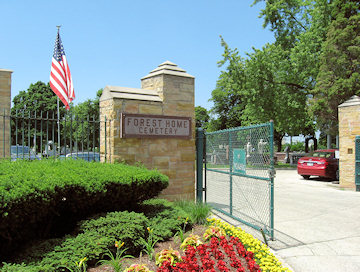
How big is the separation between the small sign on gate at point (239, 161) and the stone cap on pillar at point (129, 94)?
6.84 ft

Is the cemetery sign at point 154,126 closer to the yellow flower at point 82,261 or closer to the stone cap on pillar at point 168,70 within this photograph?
the stone cap on pillar at point 168,70

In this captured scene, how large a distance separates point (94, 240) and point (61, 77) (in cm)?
904

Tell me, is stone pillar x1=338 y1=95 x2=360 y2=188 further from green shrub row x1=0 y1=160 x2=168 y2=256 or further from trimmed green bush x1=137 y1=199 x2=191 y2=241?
green shrub row x1=0 y1=160 x2=168 y2=256

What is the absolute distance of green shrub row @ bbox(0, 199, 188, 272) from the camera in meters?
3.61

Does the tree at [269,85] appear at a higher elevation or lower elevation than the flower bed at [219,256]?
higher

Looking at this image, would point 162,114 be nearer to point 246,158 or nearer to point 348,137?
point 246,158

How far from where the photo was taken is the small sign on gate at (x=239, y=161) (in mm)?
6055

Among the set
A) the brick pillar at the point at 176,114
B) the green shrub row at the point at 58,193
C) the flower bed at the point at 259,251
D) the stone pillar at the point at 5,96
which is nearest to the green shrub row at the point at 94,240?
the green shrub row at the point at 58,193

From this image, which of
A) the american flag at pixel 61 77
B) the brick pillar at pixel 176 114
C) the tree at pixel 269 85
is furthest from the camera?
the tree at pixel 269 85

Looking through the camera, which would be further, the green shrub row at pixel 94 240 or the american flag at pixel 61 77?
the american flag at pixel 61 77

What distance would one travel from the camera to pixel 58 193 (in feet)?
13.4

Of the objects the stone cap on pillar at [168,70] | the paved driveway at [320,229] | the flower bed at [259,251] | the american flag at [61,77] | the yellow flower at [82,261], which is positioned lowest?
→ the paved driveway at [320,229]

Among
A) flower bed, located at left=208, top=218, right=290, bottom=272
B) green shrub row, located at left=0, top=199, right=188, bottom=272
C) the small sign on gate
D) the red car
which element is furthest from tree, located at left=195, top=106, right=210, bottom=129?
green shrub row, located at left=0, top=199, right=188, bottom=272

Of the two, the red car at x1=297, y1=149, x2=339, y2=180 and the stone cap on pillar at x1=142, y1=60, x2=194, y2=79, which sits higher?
the stone cap on pillar at x1=142, y1=60, x2=194, y2=79
